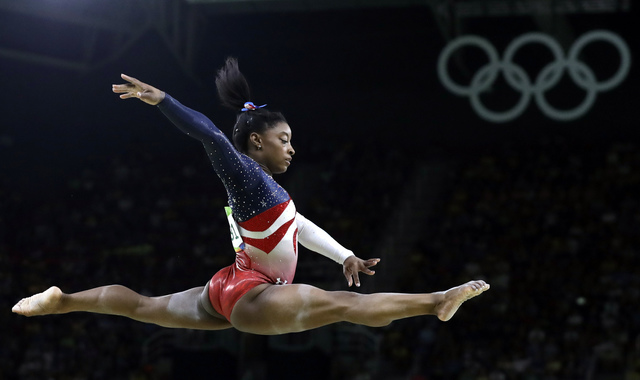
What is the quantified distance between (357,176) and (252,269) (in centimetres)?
1037

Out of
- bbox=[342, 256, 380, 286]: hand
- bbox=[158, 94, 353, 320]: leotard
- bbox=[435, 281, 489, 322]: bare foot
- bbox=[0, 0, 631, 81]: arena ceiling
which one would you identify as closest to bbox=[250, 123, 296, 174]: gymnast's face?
bbox=[158, 94, 353, 320]: leotard

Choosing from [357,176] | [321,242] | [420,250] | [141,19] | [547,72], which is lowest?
[420,250]

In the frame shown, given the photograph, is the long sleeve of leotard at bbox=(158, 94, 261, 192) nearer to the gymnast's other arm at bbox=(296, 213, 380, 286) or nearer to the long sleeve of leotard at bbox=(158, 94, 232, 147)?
the long sleeve of leotard at bbox=(158, 94, 232, 147)

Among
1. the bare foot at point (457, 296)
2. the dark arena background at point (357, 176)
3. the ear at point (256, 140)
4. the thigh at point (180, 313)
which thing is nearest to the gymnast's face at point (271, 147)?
the ear at point (256, 140)

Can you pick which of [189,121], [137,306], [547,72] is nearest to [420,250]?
[547,72]

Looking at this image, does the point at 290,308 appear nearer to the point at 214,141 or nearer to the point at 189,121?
the point at 214,141

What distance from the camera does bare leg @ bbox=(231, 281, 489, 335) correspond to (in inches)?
147

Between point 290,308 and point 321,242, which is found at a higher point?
point 321,242

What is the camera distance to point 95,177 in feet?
51.1

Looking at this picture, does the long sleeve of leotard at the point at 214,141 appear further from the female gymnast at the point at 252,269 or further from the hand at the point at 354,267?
the hand at the point at 354,267

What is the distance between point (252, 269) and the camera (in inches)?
173

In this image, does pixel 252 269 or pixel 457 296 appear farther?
pixel 252 269

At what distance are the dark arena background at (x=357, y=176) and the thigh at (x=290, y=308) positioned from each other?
626 centimetres

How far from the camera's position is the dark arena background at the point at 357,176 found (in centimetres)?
1112
